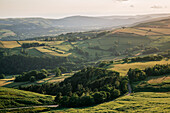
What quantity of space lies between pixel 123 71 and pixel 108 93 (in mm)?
40574

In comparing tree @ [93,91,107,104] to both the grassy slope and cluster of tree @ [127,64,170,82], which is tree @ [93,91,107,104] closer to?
the grassy slope

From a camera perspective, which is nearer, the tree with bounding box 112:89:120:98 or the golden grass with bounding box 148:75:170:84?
the tree with bounding box 112:89:120:98

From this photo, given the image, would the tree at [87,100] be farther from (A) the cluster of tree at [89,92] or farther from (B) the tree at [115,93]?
(B) the tree at [115,93]

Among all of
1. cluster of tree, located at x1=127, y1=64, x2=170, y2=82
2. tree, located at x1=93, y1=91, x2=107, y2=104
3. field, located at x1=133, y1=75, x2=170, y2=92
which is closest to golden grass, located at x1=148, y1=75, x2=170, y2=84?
field, located at x1=133, y1=75, x2=170, y2=92

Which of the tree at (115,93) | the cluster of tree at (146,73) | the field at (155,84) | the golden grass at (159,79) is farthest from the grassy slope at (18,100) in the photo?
the golden grass at (159,79)

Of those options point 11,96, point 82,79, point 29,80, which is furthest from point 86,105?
point 29,80

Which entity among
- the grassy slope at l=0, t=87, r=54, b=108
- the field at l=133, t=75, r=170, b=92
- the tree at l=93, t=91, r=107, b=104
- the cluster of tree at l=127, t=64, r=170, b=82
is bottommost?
the grassy slope at l=0, t=87, r=54, b=108

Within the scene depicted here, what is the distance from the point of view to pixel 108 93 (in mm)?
74875

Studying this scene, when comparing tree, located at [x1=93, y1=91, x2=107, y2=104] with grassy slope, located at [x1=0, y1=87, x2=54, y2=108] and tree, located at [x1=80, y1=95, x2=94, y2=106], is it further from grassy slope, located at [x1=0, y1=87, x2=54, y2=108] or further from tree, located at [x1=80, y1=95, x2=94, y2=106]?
grassy slope, located at [x1=0, y1=87, x2=54, y2=108]

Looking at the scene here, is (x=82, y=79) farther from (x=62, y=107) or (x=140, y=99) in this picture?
(x=140, y=99)

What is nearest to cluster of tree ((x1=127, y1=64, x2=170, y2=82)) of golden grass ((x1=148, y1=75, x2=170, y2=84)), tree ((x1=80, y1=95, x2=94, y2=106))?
golden grass ((x1=148, y1=75, x2=170, y2=84))

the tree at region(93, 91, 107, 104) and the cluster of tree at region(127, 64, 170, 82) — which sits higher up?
the cluster of tree at region(127, 64, 170, 82)

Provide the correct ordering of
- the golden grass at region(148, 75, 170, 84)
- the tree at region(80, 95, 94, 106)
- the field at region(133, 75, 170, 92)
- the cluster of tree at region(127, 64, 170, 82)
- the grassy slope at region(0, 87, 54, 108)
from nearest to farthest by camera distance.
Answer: the tree at region(80, 95, 94, 106) → the grassy slope at region(0, 87, 54, 108) → the field at region(133, 75, 170, 92) → the golden grass at region(148, 75, 170, 84) → the cluster of tree at region(127, 64, 170, 82)

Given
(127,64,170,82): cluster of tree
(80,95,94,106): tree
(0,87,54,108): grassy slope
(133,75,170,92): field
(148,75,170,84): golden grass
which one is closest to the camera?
(80,95,94,106): tree
